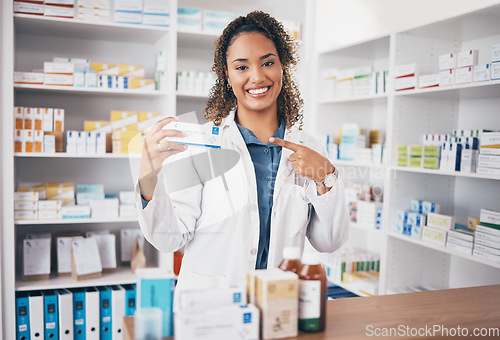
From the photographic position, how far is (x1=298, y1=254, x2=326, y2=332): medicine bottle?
1103mm

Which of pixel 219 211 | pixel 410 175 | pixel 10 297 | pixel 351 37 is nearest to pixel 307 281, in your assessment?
pixel 219 211

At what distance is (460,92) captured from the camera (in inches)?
106

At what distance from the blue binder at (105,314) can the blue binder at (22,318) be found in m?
0.46

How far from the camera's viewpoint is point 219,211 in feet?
5.49

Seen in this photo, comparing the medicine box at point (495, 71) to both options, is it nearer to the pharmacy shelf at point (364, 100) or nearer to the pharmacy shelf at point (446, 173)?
the pharmacy shelf at point (446, 173)

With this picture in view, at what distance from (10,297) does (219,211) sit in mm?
2087

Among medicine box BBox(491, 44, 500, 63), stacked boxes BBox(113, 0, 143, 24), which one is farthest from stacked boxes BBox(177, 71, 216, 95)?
medicine box BBox(491, 44, 500, 63)

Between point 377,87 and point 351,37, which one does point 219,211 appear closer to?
point 377,87

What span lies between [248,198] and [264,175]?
128mm

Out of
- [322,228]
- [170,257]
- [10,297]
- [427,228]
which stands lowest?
[10,297]

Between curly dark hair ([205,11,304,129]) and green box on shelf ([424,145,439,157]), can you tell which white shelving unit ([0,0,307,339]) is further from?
green box on shelf ([424,145,439,157])

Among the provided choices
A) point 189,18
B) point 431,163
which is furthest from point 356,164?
A: point 189,18

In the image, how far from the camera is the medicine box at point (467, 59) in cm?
247

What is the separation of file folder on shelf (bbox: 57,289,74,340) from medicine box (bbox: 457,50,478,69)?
2.85 meters
